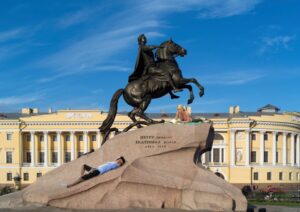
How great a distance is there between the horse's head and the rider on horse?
26 cm

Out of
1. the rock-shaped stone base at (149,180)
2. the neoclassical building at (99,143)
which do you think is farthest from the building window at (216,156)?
the rock-shaped stone base at (149,180)

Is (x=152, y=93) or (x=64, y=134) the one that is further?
(x=64, y=134)

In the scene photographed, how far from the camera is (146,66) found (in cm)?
1498

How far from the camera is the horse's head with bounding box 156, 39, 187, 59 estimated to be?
15016 mm

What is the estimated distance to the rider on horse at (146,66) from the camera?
48.1 ft

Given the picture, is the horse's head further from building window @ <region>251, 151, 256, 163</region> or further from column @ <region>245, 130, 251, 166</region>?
building window @ <region>251, 151, 256, 163</region>

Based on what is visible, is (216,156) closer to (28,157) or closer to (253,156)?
(253,156)

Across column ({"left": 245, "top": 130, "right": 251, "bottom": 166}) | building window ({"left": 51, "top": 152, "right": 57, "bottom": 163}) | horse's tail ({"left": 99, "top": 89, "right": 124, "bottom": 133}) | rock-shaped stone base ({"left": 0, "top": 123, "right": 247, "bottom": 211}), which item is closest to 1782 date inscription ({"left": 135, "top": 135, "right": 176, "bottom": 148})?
rock-shaped stone base ({"left": 0, "top": 123, "right": 247, "bottom": 211})

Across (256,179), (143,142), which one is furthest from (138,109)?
(256,179)

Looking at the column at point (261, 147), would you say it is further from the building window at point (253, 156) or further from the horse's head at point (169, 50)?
the horse's head at point (169, 50)

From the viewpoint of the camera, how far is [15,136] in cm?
7131

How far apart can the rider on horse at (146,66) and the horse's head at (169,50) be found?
0.26 metres

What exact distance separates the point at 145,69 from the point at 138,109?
1242mm

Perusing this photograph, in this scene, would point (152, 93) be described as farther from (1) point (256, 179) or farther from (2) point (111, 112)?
(1) point (256, 179)
